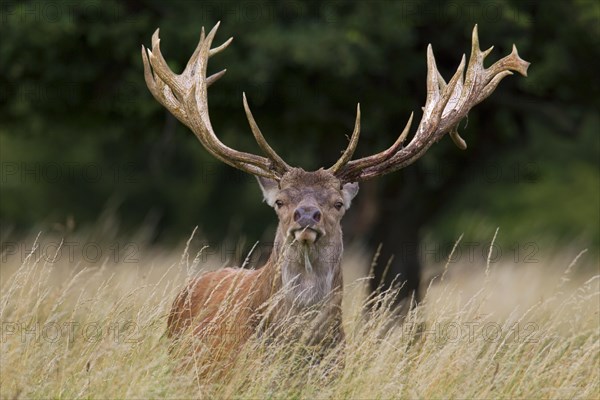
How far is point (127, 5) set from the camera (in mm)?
10594

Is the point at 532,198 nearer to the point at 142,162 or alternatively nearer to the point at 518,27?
the point at 142,162

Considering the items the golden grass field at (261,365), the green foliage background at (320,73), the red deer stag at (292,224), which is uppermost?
the green foliage background at (320,73)

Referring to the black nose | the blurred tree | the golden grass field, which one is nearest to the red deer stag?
the black nose

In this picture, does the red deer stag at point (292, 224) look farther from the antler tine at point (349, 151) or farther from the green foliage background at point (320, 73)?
the green foliage background at point (320, 73)

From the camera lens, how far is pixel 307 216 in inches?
221

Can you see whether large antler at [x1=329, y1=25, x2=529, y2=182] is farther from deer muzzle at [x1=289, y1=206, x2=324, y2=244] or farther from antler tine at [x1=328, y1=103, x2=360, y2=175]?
deer muzzle at [x1=289, y1=206, x2=324, y2=244]

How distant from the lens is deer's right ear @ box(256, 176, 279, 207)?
6.30 metres

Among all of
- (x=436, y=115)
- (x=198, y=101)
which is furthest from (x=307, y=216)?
(x=198, y=101)

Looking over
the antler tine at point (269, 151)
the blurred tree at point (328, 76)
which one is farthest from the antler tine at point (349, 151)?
the blurred tree at point (328, 76)

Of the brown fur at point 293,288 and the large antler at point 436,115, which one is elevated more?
the large antler at point 436,115

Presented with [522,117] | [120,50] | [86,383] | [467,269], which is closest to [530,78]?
[522,117]

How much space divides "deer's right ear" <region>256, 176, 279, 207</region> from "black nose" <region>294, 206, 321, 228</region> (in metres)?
0.65

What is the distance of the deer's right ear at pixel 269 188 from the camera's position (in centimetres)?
630

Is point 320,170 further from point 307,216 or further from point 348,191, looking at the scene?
point 307,216
